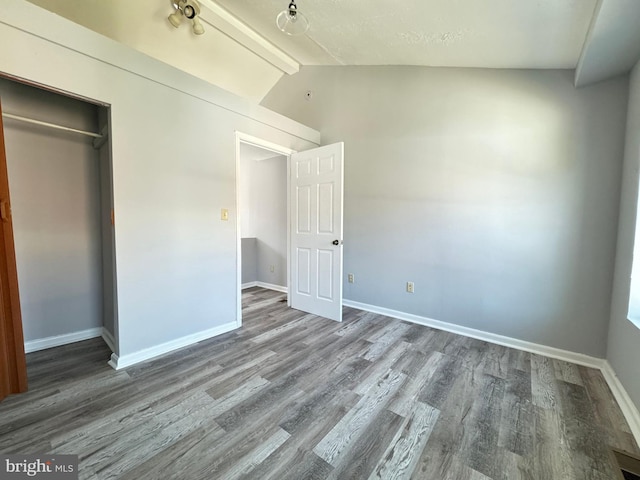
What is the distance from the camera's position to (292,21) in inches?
84.0

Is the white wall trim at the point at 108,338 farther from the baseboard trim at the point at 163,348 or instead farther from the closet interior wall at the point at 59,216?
the baseboard trim at the point at 163,348

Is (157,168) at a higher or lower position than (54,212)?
higher

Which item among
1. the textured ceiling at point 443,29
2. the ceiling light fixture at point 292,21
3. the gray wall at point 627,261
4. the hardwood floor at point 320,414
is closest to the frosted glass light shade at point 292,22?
the ceiling light fixture at point 292,21

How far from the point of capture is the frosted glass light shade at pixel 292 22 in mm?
2072

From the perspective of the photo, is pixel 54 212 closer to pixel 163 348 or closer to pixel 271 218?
pixel 163 348

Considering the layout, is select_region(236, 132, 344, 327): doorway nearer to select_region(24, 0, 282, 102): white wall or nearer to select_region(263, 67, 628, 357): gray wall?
select_region(263, 67, 628, 357): gray wall

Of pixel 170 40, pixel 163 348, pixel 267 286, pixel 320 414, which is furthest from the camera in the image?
pixel 267 286

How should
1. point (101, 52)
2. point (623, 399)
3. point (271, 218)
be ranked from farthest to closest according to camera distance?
point (271, 218), point (101, 52), point (623, 399)

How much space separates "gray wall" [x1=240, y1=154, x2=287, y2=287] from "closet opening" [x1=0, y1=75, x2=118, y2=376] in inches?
89.7

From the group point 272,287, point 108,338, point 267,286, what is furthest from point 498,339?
point 108,338

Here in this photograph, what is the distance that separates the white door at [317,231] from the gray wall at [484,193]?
0.55m

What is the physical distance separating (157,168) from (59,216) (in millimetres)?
1187

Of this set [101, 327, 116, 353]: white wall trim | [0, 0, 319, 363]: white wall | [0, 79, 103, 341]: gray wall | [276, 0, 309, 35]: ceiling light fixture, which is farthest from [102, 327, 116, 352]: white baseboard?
[276, 0, 309, 35]: ceiling light fixture

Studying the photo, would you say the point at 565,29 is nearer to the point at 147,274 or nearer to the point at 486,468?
the point at 486,468
